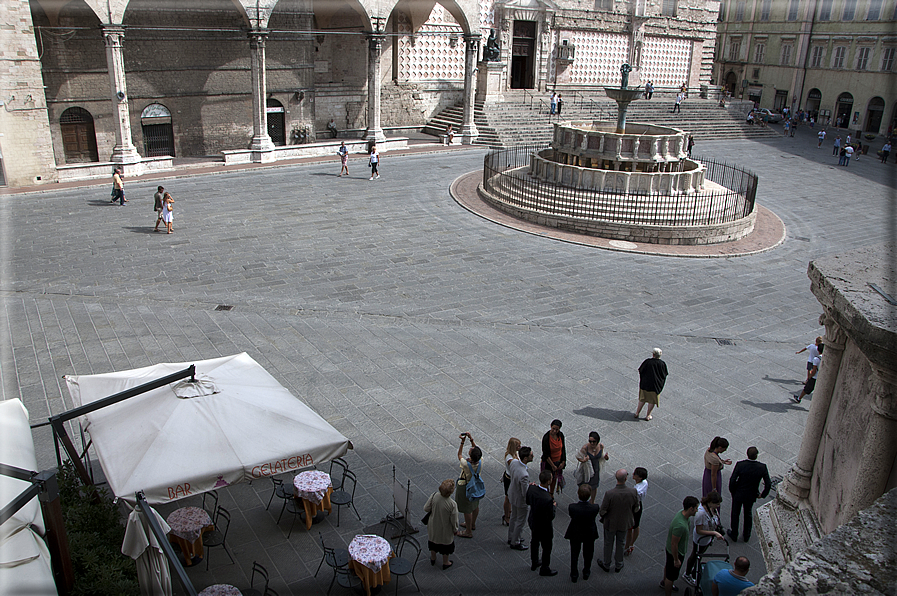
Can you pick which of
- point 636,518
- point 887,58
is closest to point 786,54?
point 887,58

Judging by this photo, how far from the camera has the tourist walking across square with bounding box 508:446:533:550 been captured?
6840mm

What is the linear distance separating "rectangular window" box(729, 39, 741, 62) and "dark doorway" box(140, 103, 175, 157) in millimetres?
47218

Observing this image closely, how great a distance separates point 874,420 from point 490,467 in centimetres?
484

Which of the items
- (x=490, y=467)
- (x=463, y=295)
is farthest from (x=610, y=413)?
(x=463, y=295)

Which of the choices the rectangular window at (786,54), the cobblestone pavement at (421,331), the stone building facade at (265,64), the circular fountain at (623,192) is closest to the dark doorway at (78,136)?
the stone building facade at (265,64)

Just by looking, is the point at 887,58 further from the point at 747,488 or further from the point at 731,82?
the point at 747,488

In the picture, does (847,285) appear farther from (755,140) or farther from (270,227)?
(755,140)

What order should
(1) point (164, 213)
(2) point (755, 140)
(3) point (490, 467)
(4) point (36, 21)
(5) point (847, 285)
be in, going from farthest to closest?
(2) point (755, 140) < (4) point (36, 21) < (1) point (164, 213) < (3) point (490, 467) < (5) point (847, 285)

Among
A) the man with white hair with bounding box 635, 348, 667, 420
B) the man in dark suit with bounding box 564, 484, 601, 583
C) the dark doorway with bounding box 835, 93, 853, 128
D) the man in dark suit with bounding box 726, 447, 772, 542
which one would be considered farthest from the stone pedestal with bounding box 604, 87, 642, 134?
the dark doorway with bounding box 835, 93, 853, 128

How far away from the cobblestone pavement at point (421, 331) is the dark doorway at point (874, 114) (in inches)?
1134

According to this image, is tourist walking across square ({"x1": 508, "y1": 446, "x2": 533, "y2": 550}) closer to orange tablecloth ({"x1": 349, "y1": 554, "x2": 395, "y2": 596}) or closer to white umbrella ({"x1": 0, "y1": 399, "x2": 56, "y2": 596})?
orange tablecloth ({"x1": 349, "y1": 554, "x2": 395, "y2": 596})

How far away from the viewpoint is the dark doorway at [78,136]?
83.9ft

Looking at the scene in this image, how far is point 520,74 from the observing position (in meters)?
39.9

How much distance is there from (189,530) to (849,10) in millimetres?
53773
